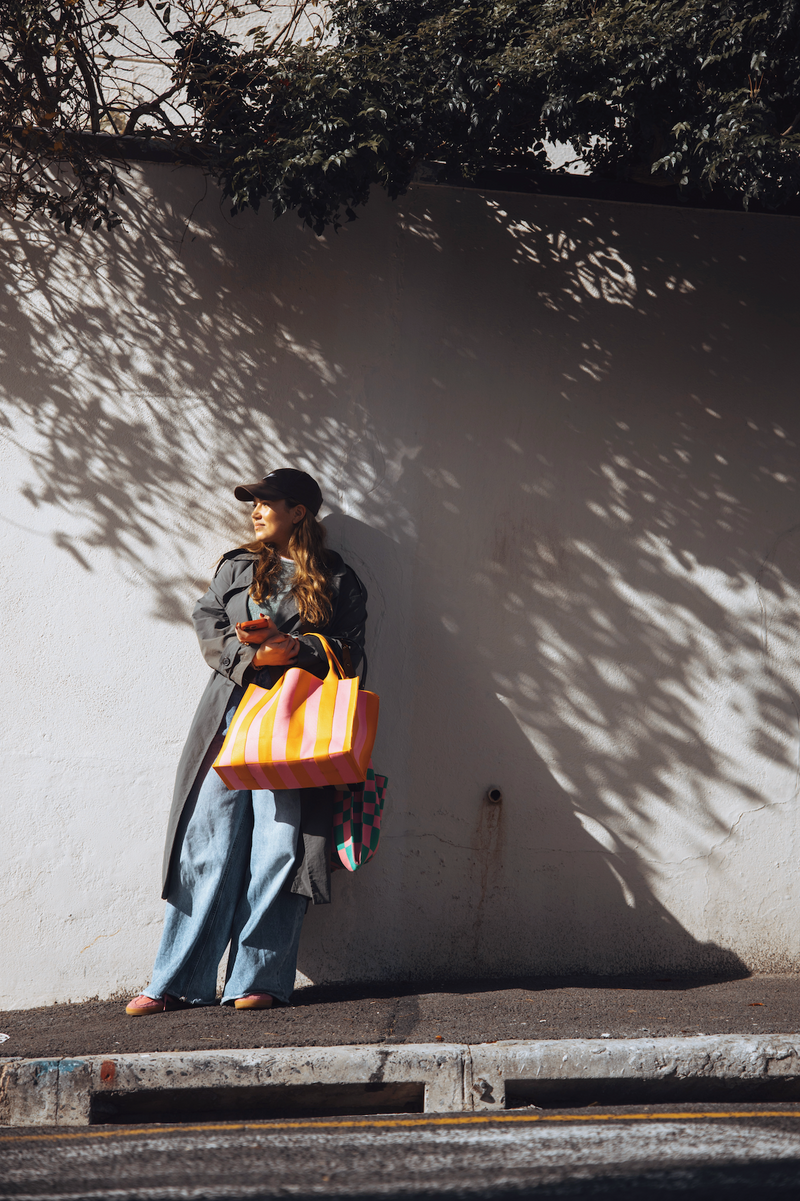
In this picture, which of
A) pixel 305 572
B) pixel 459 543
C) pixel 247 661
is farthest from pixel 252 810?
pixel 459 543

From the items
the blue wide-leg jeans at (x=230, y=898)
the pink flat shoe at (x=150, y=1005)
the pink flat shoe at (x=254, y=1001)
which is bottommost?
the pink flat shoe at (x=150, y=1005)

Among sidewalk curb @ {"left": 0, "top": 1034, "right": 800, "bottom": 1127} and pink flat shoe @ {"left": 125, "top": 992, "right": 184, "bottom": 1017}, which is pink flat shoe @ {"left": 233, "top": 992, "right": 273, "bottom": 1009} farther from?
sidewalk curb @ {"left": 0, "top": 1034, "right": 800, "bottom": 1127}

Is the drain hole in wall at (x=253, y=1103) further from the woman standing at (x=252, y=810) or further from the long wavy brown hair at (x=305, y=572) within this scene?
the long wavy brown hair at (x=305, y=572)

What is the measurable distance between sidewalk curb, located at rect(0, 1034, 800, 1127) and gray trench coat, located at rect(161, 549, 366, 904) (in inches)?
26.9

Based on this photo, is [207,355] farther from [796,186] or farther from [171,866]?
[796,186]

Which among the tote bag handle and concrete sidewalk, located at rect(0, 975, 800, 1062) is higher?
the tote bag handle

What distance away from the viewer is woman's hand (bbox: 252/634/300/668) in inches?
142

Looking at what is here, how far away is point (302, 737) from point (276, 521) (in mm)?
1142

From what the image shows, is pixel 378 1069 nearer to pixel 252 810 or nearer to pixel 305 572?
pixel 252 810

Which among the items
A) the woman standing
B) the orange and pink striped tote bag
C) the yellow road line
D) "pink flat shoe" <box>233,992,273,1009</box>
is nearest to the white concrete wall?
the woman standing

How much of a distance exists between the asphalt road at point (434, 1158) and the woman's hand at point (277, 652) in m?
1.70

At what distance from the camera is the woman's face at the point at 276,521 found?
156 inches

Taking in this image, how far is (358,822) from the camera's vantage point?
3.70m

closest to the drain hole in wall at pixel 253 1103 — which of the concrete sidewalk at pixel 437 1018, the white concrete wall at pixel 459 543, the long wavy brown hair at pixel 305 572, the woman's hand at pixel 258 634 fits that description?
the concrete sidewalk at pixel 437 1018
